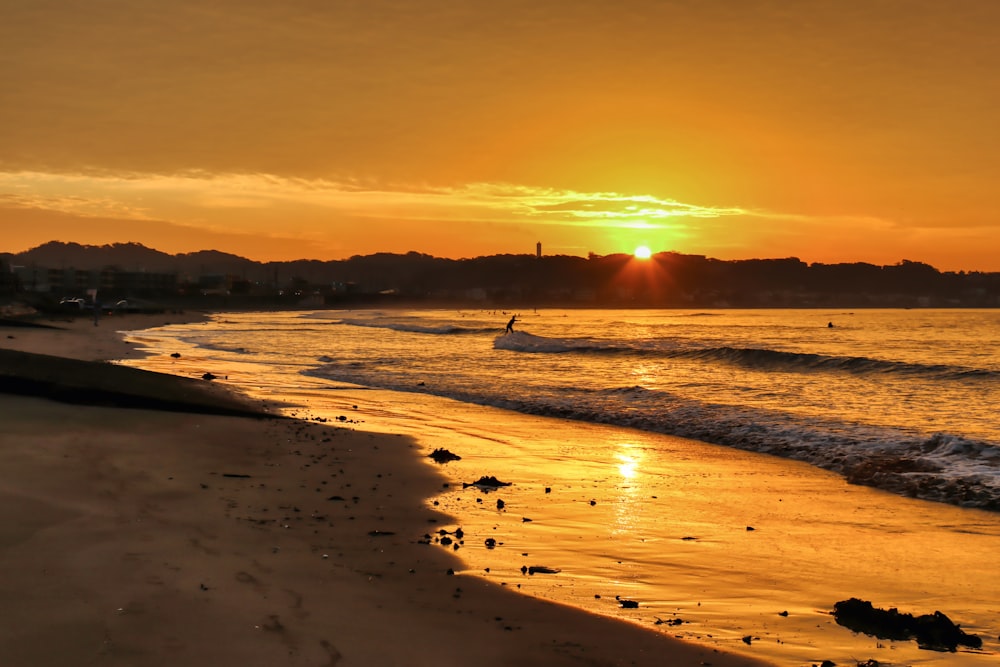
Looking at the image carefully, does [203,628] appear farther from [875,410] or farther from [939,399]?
[939,399]

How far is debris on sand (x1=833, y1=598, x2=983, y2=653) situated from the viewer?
6125 mm

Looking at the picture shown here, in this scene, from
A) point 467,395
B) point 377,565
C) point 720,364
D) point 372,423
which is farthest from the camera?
point 720,364

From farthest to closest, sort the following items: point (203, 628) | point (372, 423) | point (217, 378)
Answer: point (217, 378) → point (372, 423) → point (203, 628)

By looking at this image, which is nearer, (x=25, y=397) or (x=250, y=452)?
(x=250, y=452)

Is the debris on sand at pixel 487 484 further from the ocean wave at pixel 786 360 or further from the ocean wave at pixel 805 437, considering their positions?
the ocean wave at pixel 786 360

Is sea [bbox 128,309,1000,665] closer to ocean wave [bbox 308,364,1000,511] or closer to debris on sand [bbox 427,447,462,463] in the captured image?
ocean wave [bbox 308,364,1000,511]

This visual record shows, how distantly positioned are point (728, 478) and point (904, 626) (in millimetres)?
7040

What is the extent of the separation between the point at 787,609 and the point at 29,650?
217 inches

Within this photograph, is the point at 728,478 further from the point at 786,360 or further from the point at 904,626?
the point at 786,360

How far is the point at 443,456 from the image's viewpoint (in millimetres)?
14102

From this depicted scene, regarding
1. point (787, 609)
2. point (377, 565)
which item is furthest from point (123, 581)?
point (787, 609)

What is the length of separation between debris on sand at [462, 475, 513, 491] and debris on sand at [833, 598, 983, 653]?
18.9 feet

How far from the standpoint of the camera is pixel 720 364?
141 ft

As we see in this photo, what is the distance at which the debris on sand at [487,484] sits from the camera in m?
11.8
